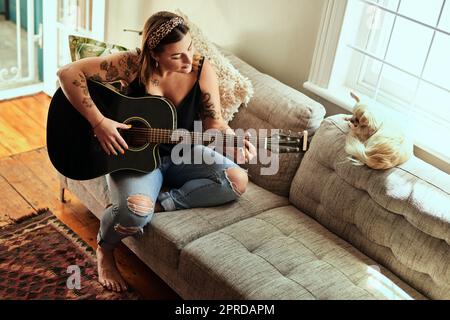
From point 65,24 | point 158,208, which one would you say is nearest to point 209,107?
point 158,208

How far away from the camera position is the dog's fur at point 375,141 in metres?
2.07

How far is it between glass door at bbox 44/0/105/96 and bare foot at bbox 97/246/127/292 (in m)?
1.57

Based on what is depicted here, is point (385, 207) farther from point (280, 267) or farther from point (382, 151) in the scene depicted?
point (280, 267)

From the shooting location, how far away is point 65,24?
3475 mm

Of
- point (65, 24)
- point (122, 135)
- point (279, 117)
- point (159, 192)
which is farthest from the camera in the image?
point (65, 24)

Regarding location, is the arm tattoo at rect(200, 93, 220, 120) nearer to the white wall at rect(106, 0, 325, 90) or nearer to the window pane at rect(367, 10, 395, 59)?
the white wall at rect(106, 0, 325, 90)

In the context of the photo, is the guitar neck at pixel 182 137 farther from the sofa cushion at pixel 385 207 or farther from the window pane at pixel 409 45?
the window pane at pixel 409 45

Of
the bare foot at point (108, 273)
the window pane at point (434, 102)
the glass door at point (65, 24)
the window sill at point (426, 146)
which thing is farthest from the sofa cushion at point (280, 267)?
the glass door at point (65, 24)

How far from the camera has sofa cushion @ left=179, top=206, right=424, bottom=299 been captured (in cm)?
Result: 188

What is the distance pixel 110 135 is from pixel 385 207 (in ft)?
3.31

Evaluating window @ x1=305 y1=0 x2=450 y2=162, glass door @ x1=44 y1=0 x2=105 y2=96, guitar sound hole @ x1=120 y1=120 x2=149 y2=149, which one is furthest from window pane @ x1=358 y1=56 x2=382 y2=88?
glass door @ x1=44 y1=0 x2=105 y2=96

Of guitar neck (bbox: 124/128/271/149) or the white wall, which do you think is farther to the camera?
the white wall

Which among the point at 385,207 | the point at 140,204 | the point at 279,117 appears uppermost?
the point at 279,117

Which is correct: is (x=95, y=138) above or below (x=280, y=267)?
above
